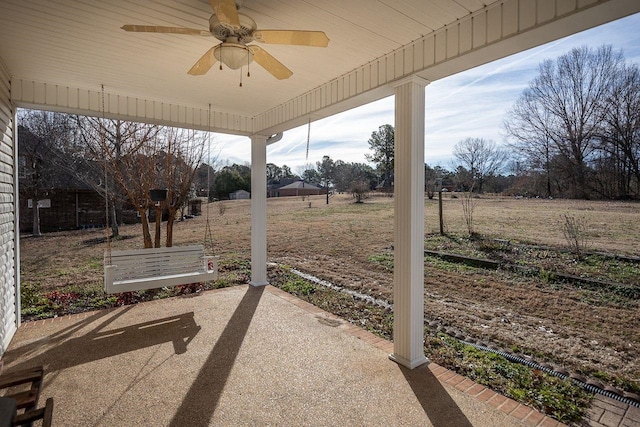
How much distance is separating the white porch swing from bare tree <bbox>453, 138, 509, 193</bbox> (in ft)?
18.7

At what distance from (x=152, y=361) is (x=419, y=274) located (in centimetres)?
243

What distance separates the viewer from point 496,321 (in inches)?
143

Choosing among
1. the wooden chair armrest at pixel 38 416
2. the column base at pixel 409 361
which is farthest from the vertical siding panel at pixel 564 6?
the wooden chair armrest at pixel 38 416

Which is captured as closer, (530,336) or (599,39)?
(530,336)

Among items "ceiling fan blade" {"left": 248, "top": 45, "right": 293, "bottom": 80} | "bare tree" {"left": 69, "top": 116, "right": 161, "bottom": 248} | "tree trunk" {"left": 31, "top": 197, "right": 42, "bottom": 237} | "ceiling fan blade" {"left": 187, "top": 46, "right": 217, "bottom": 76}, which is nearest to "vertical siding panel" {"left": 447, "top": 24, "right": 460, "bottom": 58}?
"ceiling fan blade" {"left": 248, "top": 45, "right": 293, "bottom": 80}

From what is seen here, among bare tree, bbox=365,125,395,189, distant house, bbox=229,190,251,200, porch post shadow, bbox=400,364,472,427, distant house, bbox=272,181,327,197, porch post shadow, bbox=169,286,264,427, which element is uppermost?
bare tree, bbox=365,125,395,189

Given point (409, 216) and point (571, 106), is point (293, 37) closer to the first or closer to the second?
point (409, 216)

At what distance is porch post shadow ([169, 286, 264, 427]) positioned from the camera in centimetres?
207

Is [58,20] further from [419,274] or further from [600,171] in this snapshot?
[600,171]

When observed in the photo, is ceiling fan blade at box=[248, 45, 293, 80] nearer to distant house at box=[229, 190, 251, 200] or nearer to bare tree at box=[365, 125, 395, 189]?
bare tree at box=[365, 125, 395, 189]

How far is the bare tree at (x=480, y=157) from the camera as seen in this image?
6.48 meters

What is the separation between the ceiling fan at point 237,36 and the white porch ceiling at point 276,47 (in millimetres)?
172

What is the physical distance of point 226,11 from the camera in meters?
1.72

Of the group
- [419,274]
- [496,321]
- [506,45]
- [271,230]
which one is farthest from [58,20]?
[271,230]
